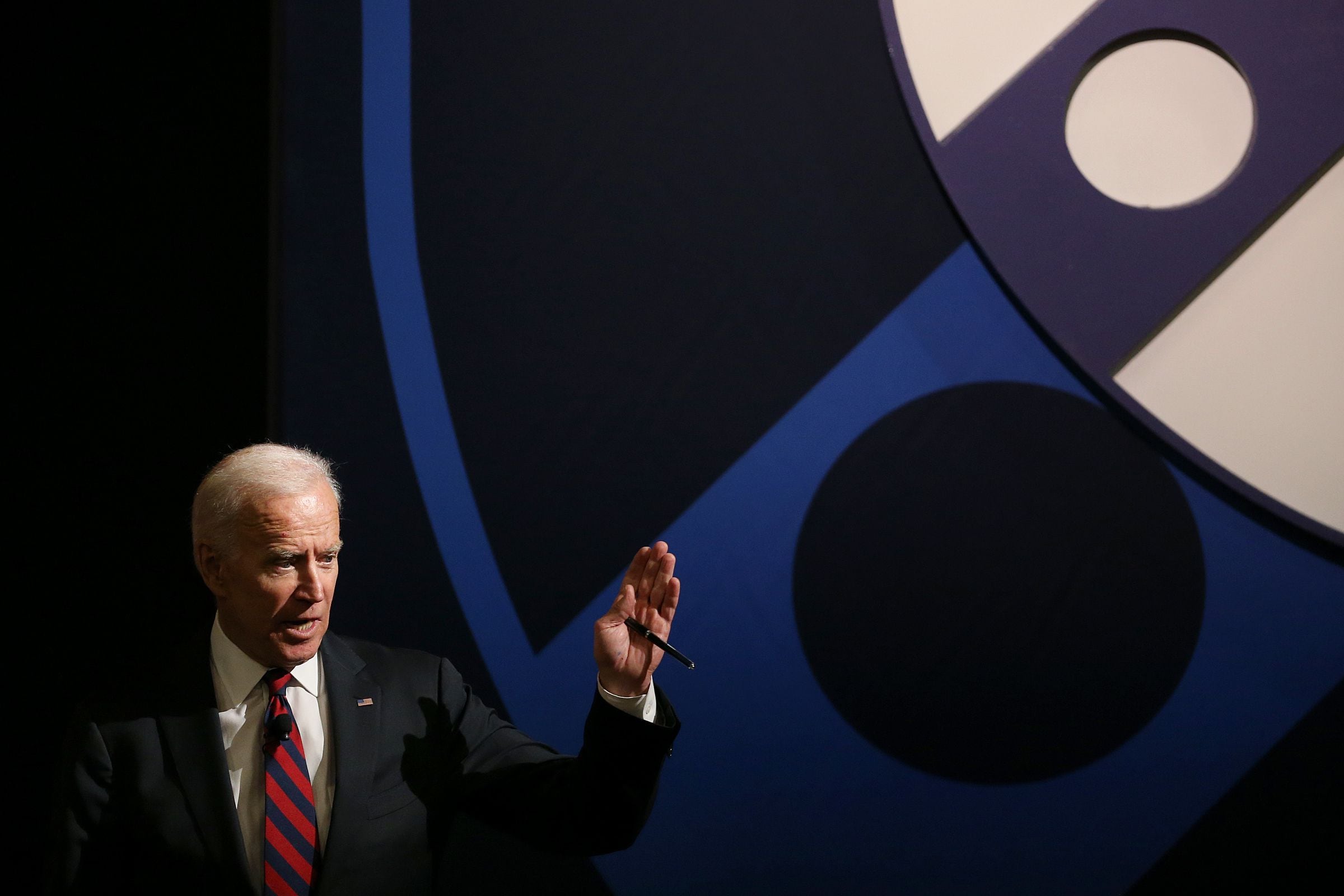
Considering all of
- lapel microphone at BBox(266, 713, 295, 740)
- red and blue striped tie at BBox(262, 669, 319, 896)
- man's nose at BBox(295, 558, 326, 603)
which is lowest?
red and blue striped tie at BBox(262, 669, 319, 896)

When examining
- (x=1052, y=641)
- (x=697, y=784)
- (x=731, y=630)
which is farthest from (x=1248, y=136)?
(x=697, y=784)

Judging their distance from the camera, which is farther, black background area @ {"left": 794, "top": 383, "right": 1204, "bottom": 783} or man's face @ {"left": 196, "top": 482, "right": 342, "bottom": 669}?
black background area @ {"left": 794, "top": 383, "right": 1204, "bottom": 783}

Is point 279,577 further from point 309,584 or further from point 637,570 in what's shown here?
point 637,570

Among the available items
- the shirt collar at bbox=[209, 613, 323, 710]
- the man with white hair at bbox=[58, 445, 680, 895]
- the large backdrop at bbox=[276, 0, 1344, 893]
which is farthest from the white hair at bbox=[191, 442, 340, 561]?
the large backdrop at bbox=[276, 0, 1344, 893]

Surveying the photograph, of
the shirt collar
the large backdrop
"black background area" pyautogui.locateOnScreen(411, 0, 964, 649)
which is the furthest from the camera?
"black background area" pyautogui.locateOnScreen(411, 0, 964, 649)

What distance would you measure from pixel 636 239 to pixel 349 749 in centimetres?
91

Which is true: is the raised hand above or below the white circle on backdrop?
below

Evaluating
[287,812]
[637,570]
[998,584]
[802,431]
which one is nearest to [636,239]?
[802,431]

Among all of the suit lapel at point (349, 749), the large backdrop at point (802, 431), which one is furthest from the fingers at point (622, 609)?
the large backdrop at point (802, 431)

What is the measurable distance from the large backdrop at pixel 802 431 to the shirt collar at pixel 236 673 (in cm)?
46

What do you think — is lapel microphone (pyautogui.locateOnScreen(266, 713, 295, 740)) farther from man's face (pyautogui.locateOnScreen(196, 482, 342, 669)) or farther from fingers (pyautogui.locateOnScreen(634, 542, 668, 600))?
fingers (pyautogui.locateOnScreen(634, 542, 668, 600))

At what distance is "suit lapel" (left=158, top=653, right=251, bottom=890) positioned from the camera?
1.21m

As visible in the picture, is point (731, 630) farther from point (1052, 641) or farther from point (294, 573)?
point (294, 573)

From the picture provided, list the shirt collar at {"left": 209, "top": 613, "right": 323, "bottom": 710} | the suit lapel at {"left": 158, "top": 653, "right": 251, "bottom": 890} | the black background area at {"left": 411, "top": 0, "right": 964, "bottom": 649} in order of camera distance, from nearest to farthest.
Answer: the suit lapel at {"left": 158, "top": 653, "right": 251, "bottom": 890} → the shirt collar at {"left": 209, "top": 613, "right": 323, "bottom": 710} → the black background area at {"left": 411, "top": 0, "right": 964, "bottom": 649}
